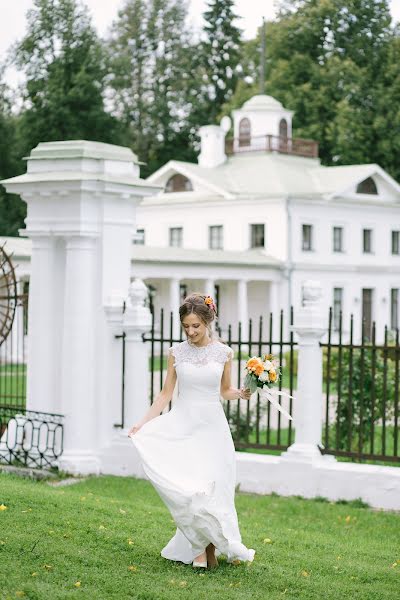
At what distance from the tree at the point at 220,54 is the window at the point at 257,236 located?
14.9 metres

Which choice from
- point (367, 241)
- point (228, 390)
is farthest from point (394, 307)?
point (228, 390)

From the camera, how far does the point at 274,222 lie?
4353cm

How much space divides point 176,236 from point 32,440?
35.7 m

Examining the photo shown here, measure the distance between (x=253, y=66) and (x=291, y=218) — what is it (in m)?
15.0

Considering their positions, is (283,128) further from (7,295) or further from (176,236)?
(7,295)

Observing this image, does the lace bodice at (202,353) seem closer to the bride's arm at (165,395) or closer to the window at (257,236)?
the bride's arm at (165,395)

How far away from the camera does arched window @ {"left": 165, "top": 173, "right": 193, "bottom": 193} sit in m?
46.3

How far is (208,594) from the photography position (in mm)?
6391

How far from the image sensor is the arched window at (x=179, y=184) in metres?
46.3

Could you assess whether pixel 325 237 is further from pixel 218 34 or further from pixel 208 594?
pixel 208 594

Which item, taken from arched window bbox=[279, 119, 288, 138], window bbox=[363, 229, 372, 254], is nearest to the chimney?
arched window bbox=[279, 119, 288, 138]

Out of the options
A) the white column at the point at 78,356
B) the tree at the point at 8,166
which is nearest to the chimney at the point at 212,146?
the tree at the point at 8,166

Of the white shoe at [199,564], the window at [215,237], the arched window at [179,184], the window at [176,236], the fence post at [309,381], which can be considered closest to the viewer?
the white shoe at [199,564]

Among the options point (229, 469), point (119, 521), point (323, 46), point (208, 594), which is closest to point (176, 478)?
point (229, 469)
